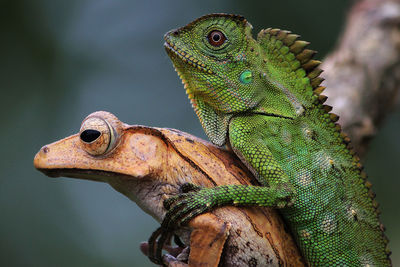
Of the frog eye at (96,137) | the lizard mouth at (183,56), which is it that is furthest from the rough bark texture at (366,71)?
the frog eye at (96,137)

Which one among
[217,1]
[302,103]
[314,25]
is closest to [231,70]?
[302,103]

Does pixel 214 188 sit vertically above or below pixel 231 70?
below

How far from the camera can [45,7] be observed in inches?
369

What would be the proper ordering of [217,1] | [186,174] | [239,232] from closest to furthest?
[239,232] < [186,174] < [217,1]

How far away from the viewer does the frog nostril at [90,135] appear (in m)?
3.18

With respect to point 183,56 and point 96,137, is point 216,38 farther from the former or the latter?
point 96,137

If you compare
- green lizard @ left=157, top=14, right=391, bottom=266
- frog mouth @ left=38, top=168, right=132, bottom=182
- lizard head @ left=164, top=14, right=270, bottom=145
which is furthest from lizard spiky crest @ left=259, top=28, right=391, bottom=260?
frog mouth @ left=38, top=168, right=132, bottom=182

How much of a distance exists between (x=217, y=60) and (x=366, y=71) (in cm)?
279

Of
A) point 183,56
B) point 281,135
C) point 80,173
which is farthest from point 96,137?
point 281,135

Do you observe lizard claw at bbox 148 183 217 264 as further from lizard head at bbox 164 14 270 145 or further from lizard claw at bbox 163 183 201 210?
lizard head at bbox 164 14 270 145

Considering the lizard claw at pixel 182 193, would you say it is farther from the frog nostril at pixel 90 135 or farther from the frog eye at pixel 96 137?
the frog nostril at pixel 90 135

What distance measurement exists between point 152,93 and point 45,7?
3.12m

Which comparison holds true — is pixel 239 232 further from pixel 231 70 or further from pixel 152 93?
pixel 152 93

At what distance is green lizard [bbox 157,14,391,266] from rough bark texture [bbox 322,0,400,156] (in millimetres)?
1614
